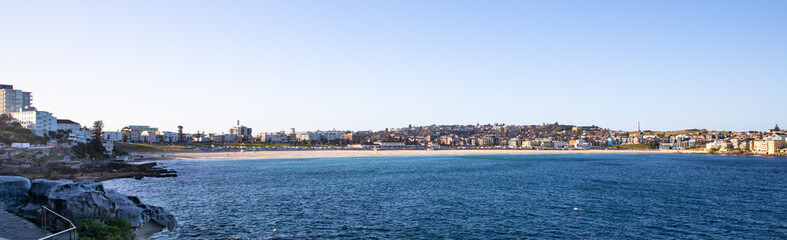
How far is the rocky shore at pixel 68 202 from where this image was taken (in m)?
19.8

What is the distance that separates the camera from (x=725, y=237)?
22.9 m

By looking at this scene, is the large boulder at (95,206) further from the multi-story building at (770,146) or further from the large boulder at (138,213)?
the multi-story building at (770,146)

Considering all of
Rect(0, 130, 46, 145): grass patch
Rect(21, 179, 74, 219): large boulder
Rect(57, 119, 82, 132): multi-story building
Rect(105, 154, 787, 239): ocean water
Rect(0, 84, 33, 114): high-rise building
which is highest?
Rect(0, 84, 33, 114): high-rise building

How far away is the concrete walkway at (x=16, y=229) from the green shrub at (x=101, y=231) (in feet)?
4.67

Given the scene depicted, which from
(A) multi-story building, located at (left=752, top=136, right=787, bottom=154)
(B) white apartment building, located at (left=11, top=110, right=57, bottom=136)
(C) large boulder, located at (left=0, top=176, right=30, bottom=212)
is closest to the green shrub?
(C) large boulder, located at (left=0, top=176, right=30, bottom=212)

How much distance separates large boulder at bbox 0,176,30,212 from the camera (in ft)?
65.4

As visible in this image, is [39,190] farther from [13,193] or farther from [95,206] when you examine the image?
[95,206]

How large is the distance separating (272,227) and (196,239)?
410 cm

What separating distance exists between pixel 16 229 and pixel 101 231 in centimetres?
285

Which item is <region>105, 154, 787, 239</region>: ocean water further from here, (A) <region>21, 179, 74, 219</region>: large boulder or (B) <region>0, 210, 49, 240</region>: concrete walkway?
(B) <region>0, 210, 49, 240</region>: concrete walkway

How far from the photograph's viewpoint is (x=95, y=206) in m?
20.7

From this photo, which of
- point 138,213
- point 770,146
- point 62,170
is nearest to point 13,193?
point 138,213

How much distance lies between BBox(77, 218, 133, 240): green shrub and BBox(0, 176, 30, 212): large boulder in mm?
3833

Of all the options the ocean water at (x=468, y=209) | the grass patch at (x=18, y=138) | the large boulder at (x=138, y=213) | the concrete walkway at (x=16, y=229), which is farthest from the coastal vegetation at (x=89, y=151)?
the concrete walkway at (x=16, y=229)
